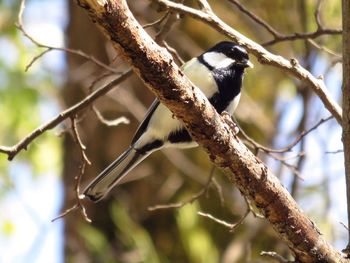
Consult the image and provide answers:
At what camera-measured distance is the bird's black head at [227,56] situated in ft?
9.59

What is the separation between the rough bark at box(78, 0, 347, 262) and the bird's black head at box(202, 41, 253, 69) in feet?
3.02

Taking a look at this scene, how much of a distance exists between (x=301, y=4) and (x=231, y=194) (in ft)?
4.30

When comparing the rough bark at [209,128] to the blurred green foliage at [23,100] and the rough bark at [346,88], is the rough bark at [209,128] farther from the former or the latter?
the blurred green foliage at [23,100]

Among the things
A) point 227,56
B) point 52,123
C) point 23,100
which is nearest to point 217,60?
point 227,56

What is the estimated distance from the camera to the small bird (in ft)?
9.14

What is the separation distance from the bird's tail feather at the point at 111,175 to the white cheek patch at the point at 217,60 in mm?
491

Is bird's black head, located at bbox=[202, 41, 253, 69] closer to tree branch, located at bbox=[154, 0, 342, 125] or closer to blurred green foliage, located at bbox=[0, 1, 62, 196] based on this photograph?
tree branch, located at bbox=[154, 0, 342, 125]

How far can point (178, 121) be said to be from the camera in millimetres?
2795

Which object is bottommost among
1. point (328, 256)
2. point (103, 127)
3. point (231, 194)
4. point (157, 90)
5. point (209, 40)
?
point (157, 90)

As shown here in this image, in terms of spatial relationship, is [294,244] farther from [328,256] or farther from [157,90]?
[157,90]

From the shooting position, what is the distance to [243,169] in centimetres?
204

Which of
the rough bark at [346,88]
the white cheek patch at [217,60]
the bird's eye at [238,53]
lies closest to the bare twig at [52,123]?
the white cheek patch at [217,60]

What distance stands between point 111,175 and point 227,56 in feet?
2.36

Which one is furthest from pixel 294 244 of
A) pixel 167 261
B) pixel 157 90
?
pixel 167 261
